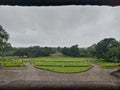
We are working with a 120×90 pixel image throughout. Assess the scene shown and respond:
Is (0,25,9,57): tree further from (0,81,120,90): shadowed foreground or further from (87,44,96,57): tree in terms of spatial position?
(0,81,120,90): shadowed foreground

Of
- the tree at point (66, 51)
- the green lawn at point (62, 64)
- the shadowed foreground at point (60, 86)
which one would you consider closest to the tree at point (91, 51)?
the green lawn at point (62, 64)

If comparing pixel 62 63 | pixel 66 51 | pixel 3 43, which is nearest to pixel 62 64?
pixel 62 63

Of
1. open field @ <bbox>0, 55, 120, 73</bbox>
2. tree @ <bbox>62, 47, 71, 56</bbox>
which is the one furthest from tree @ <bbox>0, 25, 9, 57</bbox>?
tree @ <bbox>62, 47, 71, 56</bbox>

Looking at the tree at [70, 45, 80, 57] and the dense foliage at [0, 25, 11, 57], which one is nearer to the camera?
the dense foliage at [0, 25, 11, 57]

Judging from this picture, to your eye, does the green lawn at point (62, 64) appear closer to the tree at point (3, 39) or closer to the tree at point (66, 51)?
the tree at point (66, 51)

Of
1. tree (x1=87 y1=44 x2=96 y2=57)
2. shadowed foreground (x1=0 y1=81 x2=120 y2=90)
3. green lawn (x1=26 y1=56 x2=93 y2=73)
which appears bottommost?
green lawn (x1=26 y1=56 x2=93 y2=73)

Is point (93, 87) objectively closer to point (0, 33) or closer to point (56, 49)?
point (0, 33)

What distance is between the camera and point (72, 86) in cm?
61

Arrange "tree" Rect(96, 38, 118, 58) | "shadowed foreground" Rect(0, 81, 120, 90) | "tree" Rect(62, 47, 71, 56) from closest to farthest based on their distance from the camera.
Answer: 1. "shadowed foreground" Rect(0, 81, 120, 90)
2. "tree" Rect(96, 38, 118, 58)
3. "tree" Rect(62, 47, 71, 56)

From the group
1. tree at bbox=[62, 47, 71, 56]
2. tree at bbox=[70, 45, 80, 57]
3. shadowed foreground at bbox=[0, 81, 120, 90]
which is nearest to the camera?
shadowed foreground at bbox=[0, 81, 120, 90]

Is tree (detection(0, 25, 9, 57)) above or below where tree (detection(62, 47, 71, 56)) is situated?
above

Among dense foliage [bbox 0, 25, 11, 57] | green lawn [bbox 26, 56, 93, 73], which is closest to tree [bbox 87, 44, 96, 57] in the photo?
green lawn [bbox 26, 56, 93, 73]
